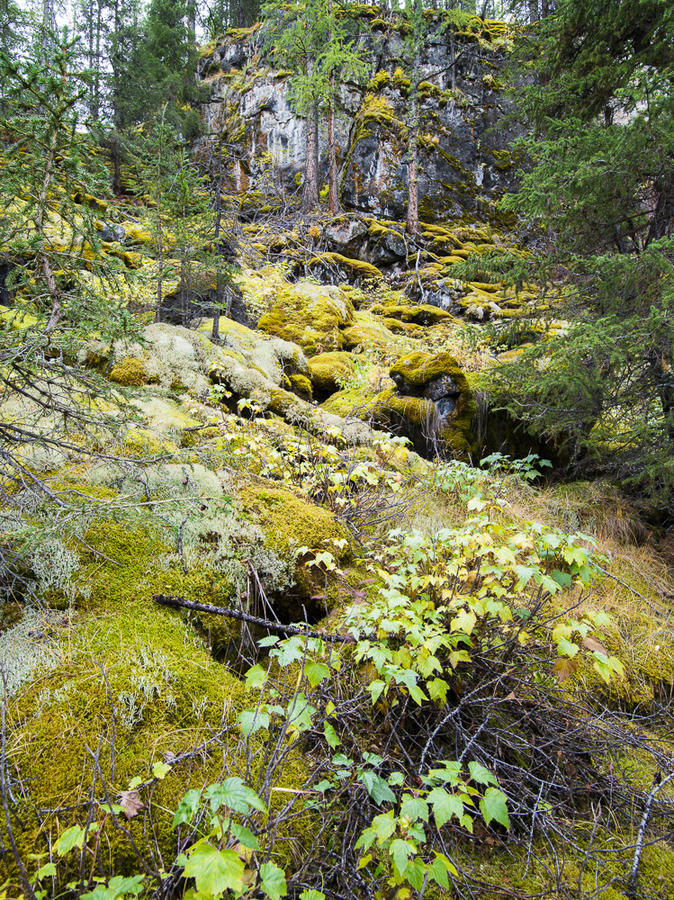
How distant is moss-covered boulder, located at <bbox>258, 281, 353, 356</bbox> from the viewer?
923 cm

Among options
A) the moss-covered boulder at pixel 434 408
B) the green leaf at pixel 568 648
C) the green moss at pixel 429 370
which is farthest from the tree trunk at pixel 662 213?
the green leaf at pixel 568 648

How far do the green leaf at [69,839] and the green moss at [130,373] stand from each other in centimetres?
467

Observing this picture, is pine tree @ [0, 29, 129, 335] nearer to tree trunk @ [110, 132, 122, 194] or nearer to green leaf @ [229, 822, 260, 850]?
green leaf @ [229, 822, 260, 850]

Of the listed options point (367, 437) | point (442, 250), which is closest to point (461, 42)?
point (442, 250)

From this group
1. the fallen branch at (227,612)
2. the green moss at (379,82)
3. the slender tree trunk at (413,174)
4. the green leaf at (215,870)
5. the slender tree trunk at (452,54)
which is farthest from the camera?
the slender tree trunk at (452,54)

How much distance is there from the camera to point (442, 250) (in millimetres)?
15820

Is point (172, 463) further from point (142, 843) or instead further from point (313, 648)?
point (142, 843)

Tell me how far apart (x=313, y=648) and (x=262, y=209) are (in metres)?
18.8

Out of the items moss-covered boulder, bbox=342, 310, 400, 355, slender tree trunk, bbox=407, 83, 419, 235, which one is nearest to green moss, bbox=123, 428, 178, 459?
moss-covered boulder, bbox=342, 310, 400, 355

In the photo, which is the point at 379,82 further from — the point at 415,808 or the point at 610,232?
the point at 415,808

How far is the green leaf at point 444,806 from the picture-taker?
133cm

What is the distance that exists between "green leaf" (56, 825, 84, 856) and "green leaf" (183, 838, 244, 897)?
45cm

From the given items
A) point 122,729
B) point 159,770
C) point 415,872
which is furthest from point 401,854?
point 122,729

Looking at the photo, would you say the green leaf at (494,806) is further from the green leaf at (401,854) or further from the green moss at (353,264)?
the green moss at (353,264)
